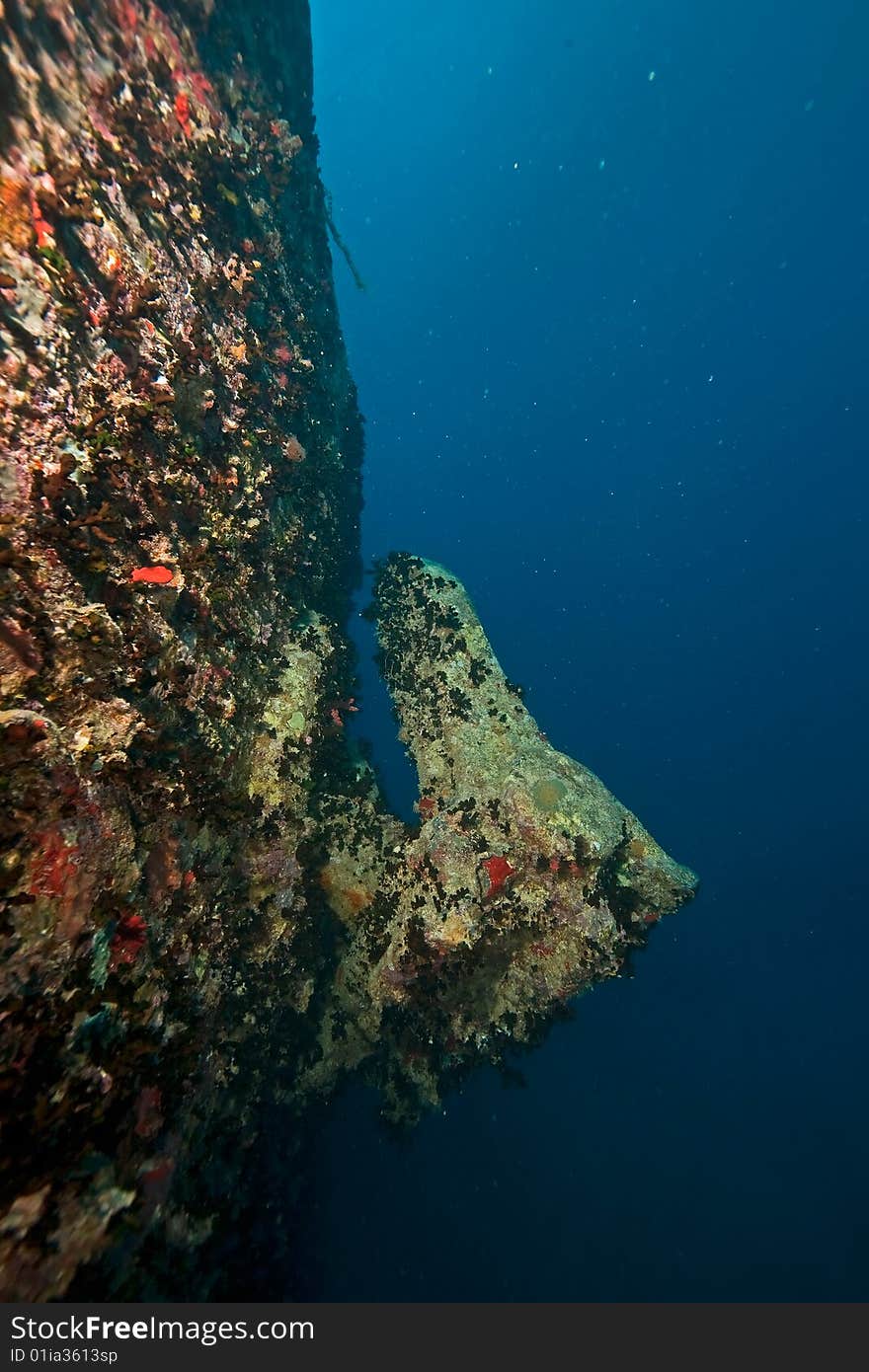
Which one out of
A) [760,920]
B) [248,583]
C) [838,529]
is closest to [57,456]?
[248,583]

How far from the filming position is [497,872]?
10.1 metres

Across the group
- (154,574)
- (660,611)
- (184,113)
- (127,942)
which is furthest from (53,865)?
(660,611)

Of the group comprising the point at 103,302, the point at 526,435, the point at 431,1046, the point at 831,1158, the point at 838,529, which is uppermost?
the point at 526,435

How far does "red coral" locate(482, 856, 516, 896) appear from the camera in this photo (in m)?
10.0

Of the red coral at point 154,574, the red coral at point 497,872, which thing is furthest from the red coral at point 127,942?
the red coral at point 497,872

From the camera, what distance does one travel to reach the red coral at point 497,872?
395 inches

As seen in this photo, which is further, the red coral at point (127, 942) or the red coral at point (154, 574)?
the red coral at point (154, 574)

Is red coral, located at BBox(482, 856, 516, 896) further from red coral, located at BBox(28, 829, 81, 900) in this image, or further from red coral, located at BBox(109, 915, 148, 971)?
red coral, located at BBox(28, 829, 81, 900)

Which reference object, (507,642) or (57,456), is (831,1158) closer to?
(57,456)

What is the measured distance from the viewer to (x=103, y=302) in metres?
6.74

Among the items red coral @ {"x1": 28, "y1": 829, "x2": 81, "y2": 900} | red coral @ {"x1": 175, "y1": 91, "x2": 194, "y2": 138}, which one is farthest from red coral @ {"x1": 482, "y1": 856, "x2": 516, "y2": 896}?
red coral @ {"x1": 175, "y1": 91, "x2": 194, "y2": 138}

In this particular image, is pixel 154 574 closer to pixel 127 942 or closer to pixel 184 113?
pixel 127 942

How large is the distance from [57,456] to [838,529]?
119062mm

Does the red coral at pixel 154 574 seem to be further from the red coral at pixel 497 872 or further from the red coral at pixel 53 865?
the red coral at pixel 497 872
